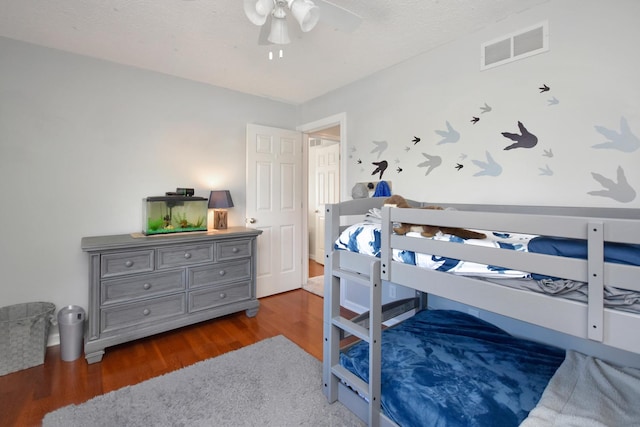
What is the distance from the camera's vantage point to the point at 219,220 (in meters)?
3.09

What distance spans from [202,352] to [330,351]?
46.7 inches

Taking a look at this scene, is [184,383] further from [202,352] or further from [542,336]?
[542,336]

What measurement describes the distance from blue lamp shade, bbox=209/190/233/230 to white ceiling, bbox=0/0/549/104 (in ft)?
3.90

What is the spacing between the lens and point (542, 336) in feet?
6.11

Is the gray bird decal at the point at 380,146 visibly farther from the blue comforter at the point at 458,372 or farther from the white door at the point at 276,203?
the blue comforter at the point at 458,372

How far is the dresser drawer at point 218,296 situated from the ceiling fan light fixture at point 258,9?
218 cm

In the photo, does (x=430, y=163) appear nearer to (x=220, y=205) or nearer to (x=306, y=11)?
(x=306, y=11)

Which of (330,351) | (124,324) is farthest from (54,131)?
(330,351)

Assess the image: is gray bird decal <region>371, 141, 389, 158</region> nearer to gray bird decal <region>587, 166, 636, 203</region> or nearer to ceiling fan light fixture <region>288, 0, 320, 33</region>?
ceiling fan light fixture <region>288, 0, 320, 33</region>

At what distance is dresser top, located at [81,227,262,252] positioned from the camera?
7.12 feet

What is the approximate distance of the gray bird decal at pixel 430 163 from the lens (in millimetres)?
2357

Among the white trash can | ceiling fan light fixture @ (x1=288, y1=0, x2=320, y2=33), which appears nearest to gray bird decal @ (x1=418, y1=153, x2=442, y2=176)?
ceiling fan light fixture @ (x1=288, y1=0, x2=320, y2=33)

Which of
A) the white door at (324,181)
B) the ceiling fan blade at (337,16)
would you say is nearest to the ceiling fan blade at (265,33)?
the ceiling fan blade at (337,16)

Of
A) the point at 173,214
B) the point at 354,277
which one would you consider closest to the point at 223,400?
the point at 354,277
